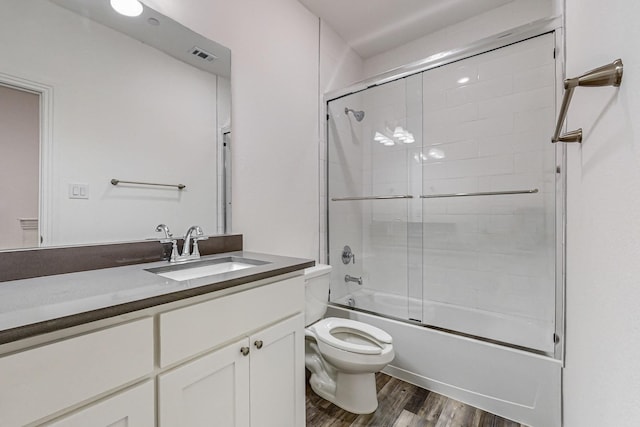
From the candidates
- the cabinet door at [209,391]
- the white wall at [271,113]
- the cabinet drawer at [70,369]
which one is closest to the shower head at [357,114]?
the white wall at [271,113]

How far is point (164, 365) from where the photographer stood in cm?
76

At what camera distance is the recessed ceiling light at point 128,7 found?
3.82 ft

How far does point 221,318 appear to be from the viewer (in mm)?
897

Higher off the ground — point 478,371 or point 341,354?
point 341,354

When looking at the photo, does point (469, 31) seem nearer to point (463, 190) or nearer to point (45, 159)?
point (463, 190)

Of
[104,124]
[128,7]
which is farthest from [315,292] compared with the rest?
[128,7]

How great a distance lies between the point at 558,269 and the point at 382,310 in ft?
3.69

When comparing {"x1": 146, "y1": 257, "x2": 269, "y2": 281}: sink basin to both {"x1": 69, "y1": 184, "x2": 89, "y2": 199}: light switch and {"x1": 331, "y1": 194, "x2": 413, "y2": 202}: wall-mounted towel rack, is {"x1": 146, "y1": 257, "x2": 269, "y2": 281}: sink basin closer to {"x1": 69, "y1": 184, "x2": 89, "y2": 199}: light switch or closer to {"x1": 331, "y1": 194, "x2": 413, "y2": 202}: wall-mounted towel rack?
{"x1": 69, "y1": 184, "x2": 89, "y2": 199}: light switch

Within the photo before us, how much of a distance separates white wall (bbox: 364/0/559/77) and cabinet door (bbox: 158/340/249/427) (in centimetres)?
219

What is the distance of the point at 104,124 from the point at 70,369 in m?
0.94

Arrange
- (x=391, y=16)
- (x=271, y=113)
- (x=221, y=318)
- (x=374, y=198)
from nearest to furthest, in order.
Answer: (x=221, y=318), (x=271, y=113), (x=391, y=16), (x=374, y=198)

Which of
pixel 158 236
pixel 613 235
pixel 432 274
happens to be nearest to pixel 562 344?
pixel 432 274

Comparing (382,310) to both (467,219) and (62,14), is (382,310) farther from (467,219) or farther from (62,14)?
(62,14)

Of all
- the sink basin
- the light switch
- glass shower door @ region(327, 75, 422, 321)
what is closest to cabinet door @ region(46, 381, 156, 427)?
the sink basin
